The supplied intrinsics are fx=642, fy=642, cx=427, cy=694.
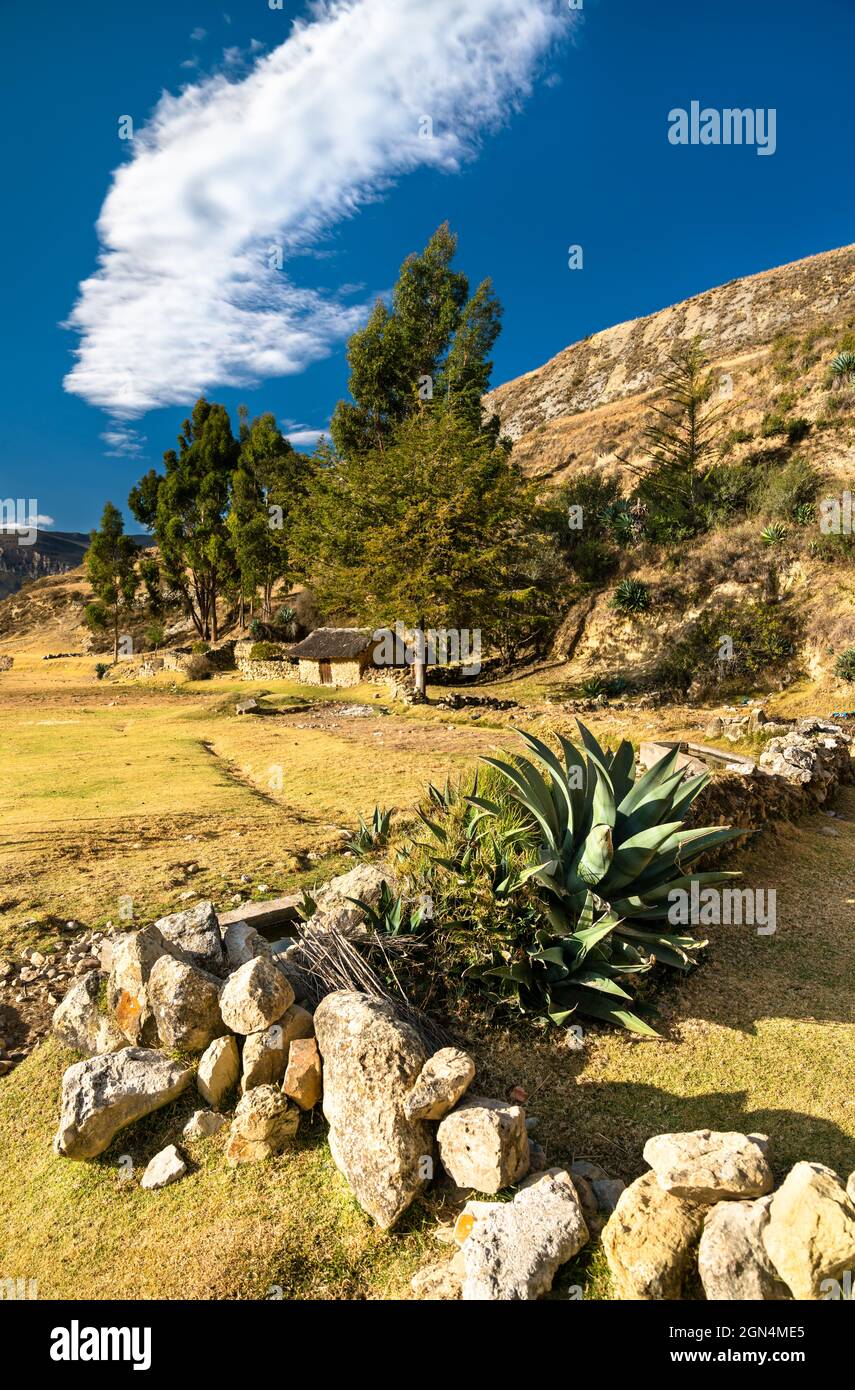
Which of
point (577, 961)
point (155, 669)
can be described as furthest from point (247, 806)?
point (155, 669)

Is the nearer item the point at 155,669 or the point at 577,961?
the point at 577,961

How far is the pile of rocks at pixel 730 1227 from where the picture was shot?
2.11m

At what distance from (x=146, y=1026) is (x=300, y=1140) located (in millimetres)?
1205

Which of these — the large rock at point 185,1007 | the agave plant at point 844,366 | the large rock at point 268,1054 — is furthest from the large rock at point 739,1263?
the agave plant at point 844,366

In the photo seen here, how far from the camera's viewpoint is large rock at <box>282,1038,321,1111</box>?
129 inches

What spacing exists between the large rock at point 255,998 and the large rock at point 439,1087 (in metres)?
0.93

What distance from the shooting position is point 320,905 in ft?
15.6

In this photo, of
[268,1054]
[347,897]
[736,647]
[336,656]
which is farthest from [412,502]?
[268,1054]

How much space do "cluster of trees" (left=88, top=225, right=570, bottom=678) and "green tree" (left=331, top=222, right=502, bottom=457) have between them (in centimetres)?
7

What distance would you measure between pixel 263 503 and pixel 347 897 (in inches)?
1724

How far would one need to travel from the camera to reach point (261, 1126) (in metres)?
3.17

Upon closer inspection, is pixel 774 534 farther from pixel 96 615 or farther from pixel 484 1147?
pixel 96 615

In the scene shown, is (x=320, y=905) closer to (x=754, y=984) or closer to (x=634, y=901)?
(x=634, y=901)

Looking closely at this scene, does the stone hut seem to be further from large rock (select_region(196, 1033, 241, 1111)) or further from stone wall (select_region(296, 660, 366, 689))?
large rock (select_region(196, 1033, 241, 1111))
